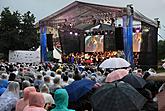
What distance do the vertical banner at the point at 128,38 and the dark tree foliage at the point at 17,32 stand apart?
22920mm

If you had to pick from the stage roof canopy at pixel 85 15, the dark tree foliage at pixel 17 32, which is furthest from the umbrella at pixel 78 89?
the dark tree foliage at pixel 17 32

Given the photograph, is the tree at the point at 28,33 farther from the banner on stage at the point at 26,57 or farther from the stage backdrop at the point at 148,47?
the stage backdrop at the point at 148,47

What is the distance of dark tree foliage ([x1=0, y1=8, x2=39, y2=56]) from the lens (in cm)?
4466

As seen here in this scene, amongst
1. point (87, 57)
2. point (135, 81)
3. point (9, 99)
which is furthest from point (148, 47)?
point (9, 99)

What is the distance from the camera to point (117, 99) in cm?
425

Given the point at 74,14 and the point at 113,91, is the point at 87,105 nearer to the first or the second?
the point at 113,91

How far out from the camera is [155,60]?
25.5 metres

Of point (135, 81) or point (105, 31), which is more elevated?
point (105, 31)

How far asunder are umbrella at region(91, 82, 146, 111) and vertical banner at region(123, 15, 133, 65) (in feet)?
60.0

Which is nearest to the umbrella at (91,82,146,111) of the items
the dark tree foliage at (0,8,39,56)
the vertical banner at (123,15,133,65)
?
the vertical banner at (123,15,133,65)

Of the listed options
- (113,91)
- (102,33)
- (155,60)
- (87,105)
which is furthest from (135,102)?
(102,33)

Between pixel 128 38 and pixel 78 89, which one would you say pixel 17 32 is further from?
pixel 78 89

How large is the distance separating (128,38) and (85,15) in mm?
6907

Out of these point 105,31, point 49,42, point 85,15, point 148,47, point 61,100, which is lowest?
point 61,100
